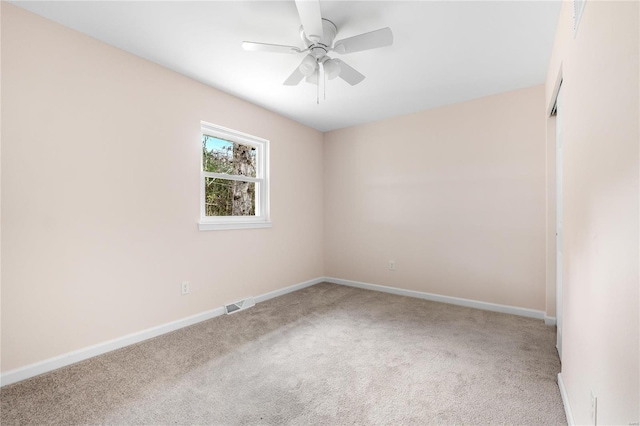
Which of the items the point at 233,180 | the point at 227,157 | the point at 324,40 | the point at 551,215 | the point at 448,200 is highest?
the point at 324,40

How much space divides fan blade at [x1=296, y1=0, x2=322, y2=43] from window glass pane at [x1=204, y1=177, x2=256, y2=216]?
189 centimetres

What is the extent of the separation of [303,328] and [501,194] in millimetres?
2582

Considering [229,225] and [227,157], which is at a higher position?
[227,157]

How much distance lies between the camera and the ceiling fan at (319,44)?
5.72 feet

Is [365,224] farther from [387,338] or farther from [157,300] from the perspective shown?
[157,300]

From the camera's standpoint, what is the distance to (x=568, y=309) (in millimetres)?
1594

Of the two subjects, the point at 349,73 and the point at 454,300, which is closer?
the point at 349,73

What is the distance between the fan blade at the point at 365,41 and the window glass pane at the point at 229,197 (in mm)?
1970

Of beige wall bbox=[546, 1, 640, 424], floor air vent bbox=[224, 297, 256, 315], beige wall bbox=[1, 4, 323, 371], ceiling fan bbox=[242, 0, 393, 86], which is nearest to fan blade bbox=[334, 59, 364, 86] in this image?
ceiling fan bbox=[242, 0, 393, 86]

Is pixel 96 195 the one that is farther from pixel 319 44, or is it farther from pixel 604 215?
pixel 604 215

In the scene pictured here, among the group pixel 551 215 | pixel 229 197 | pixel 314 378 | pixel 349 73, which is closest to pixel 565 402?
pixel 314 378

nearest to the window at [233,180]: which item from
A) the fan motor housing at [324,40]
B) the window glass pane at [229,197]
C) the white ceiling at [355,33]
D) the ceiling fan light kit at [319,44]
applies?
the window glass pane at [229,197]

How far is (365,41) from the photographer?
192 cm

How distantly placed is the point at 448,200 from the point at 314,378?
263cm
